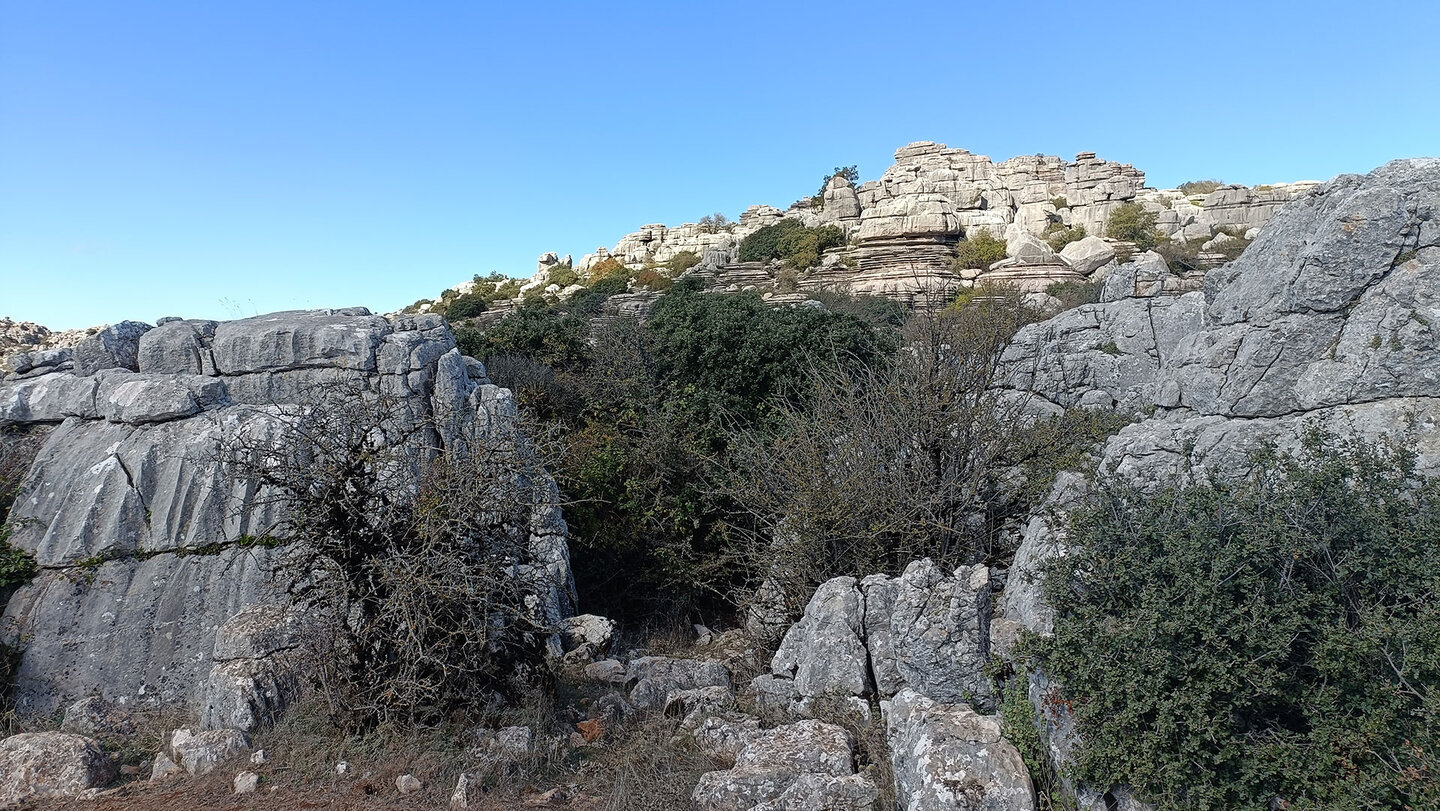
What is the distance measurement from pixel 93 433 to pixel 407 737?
561 centimetres

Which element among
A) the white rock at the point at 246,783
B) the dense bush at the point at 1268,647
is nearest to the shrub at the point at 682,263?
the white rock at the point at 246,783

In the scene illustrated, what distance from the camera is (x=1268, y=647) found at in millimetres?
4223

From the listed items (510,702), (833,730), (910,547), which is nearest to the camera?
(833,730)

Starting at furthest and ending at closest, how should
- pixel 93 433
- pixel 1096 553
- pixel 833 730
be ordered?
pixel 93 433
pixel 833 730
pixel 1096 553

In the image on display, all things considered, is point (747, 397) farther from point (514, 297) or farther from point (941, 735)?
point (514, 297)

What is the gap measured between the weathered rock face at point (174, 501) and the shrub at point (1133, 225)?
127 ft

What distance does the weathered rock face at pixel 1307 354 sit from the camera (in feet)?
18.2

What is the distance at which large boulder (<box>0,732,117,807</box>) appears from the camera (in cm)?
558

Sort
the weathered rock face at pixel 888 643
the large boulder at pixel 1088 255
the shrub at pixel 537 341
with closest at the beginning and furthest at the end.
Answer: the weathered rock face at pixel 888 643, the shrub at pixel 537 341, the large boulder at pixel 1088 255

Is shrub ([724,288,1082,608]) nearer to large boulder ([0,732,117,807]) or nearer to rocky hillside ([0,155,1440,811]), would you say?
rocky hillside ([0,155,1440,811])

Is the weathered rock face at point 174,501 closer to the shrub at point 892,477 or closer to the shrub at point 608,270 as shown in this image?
the shrub at point 892,477

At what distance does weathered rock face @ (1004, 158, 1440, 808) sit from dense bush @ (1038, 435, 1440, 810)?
1.35 feet

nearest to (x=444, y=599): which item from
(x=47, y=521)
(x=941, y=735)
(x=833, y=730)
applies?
(x=833, y=730)

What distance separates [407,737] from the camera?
6.01m
